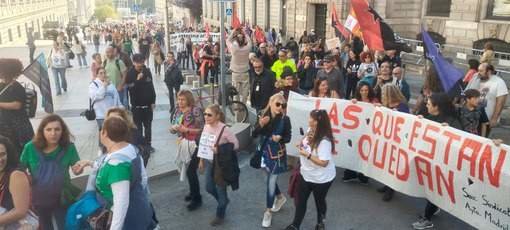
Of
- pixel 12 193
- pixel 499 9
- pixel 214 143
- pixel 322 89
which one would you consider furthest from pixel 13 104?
pixel 499 9

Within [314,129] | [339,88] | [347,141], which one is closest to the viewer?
[314,129]

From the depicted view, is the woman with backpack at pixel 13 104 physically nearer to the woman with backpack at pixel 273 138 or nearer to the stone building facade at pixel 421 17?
the woman with backpack at pixel 273 138

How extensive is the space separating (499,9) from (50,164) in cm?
1695

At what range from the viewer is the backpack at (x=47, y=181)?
3697mm

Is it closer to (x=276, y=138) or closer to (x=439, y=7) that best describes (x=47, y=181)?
(x=276, y=138)

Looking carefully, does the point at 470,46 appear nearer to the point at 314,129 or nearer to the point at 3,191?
the point at 314,129

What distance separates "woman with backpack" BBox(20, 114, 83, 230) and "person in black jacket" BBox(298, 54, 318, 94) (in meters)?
6.91

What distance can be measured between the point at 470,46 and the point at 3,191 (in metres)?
17.5

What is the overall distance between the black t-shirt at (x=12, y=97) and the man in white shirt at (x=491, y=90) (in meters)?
6.33

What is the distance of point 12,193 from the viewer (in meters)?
3.15

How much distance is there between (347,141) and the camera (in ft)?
20.2

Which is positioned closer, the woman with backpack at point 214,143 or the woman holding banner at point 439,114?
the woman with backpack at point 214,143

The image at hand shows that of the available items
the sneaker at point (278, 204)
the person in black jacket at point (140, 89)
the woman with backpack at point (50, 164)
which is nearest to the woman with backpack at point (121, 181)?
the woman with backpack at point (50, 164)

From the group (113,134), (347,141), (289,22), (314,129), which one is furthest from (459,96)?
(289,22)
